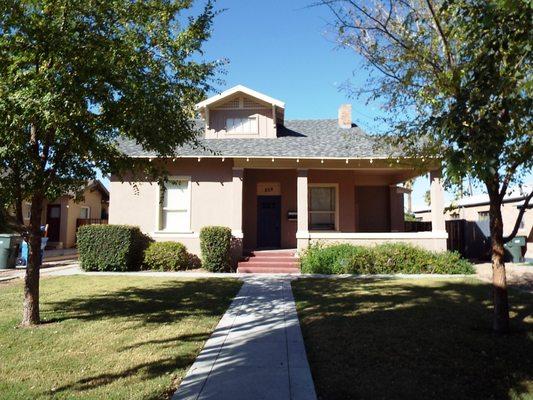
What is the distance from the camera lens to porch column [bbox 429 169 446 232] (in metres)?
14.9

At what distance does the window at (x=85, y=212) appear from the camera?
86.6 feet

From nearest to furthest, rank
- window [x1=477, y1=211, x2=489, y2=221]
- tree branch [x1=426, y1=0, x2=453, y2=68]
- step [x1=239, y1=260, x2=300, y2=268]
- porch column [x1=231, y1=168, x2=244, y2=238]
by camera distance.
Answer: tree branch [x1=426, y1=0, x2=453, y2=68]
step [x1=239, y1=260, x2=300, y2=268]
porch column [x1=231, y1=168, x2=244, y2=238]
window [x1=477, y1=211, x2=489, y2=221]

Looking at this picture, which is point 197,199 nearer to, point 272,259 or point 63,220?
point 272,259

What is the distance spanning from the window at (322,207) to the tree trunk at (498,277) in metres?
10.8

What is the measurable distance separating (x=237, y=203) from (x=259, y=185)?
229cm

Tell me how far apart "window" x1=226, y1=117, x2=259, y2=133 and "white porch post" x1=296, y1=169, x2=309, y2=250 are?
3.13 metres

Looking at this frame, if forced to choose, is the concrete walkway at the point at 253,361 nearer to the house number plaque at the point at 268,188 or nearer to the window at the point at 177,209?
the window at the point at 177,209

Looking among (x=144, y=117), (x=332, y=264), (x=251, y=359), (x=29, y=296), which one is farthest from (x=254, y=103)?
(x=251, y=359)

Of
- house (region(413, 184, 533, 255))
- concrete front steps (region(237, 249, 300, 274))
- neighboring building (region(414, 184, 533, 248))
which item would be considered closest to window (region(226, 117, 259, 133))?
concrete front steps (region(237, 249, 300, 274))

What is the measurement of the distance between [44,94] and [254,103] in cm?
1189

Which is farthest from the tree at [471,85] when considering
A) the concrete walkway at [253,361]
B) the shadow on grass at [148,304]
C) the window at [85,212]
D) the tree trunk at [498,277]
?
the window at [85,212]

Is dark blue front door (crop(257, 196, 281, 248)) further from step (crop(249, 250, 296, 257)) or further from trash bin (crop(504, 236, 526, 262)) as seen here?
trash bin (crop(504, 236, 526, 262))

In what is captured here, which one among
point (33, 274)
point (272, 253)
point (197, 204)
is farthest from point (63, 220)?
point (33, 274)

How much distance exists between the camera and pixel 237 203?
1523 centimetres
